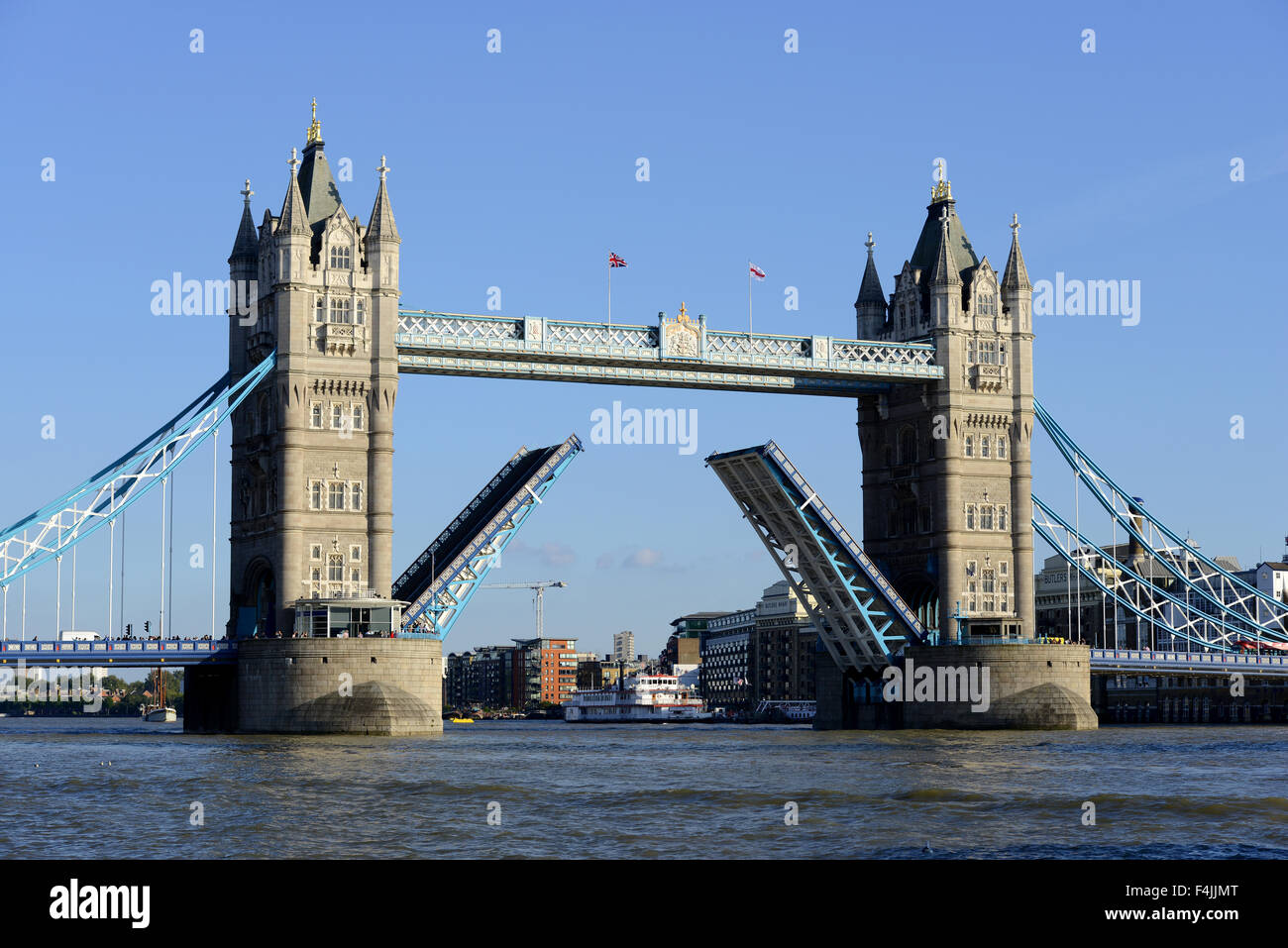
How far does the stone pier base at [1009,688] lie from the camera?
82062 mm

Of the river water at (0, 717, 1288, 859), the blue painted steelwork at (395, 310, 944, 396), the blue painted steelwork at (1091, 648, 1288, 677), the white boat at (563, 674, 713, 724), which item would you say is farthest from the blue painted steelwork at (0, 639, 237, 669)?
the white boat at (563, 674, 713, 724)

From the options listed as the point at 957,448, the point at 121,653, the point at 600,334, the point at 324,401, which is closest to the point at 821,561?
the point at 957,448

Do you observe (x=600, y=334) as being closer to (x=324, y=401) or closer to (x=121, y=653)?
(x=324, y=401)

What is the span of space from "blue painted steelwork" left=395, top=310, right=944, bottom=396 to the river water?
64.6ft

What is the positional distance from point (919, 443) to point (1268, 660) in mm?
26617

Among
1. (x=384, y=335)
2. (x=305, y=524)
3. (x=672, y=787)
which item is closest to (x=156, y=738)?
(x=305, y=524)

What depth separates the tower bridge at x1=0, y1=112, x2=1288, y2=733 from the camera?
7294 cm

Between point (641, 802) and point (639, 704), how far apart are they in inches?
5168

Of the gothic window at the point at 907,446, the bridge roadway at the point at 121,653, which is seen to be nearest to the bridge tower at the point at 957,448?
the gothic window at the point at 907,446

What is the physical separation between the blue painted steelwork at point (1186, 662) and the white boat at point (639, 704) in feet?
248

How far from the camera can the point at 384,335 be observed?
75688mm

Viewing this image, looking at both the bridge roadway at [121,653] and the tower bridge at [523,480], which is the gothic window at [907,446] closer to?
the tower bridge at [523,480]

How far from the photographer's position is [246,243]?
80.4m
